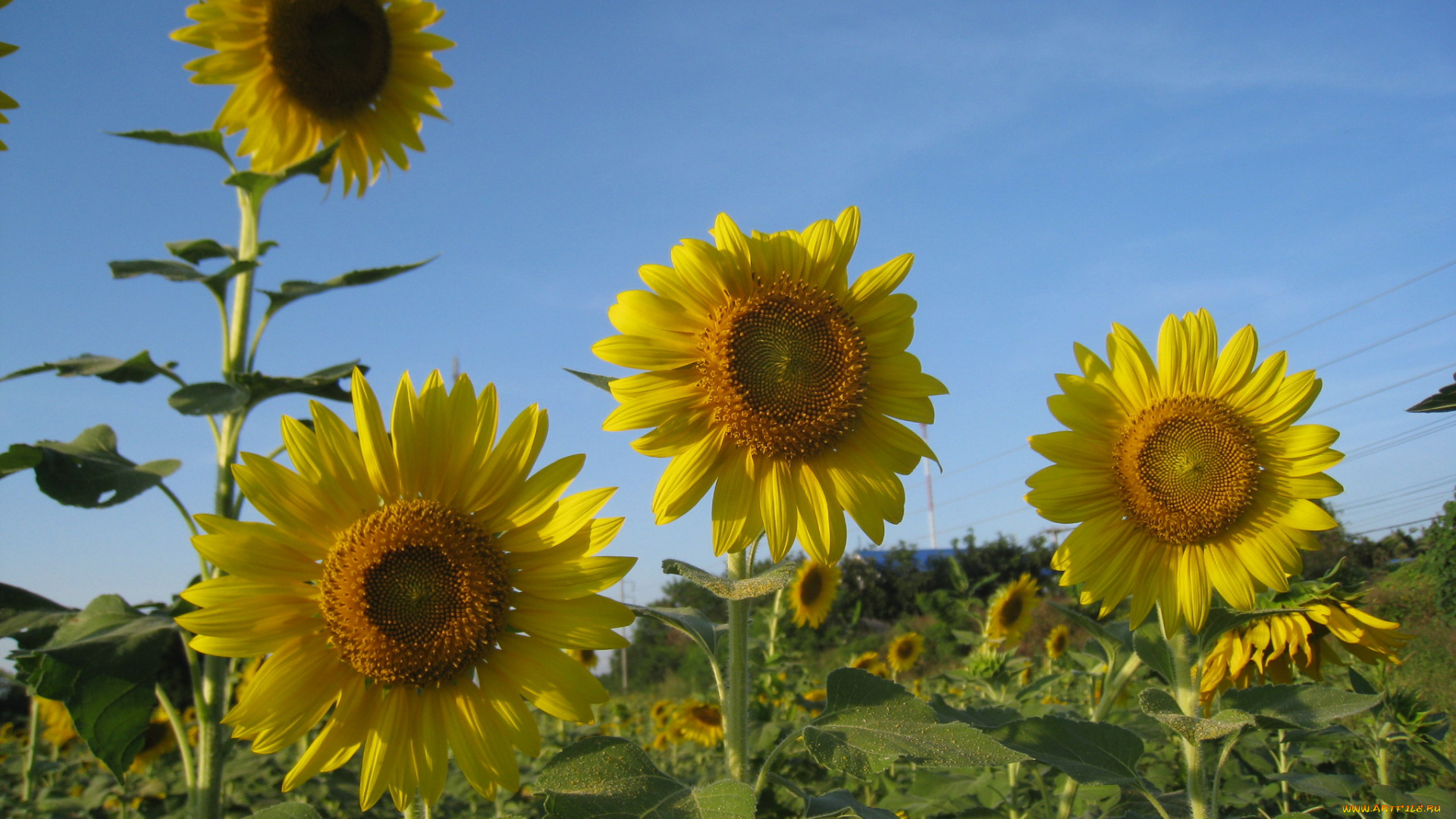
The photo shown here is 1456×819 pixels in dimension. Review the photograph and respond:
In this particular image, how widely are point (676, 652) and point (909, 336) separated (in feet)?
60.9

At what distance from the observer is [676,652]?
19.5 m

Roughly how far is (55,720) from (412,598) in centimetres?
592

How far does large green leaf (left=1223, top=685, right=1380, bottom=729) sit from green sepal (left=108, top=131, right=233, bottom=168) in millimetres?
3416

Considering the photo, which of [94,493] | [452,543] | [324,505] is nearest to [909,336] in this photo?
[452,543]

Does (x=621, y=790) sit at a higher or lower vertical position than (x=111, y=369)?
lower

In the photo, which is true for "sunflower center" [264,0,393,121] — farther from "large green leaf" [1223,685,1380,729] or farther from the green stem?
"large green leaf" [1223,685,1380,729]

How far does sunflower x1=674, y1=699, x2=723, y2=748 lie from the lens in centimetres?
601

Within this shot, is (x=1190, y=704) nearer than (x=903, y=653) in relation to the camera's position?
Yes

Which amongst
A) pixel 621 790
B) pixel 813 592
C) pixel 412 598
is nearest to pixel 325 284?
pixel 412 598

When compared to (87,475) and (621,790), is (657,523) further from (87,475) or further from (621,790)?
(87,475)

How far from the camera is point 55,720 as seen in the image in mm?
5664

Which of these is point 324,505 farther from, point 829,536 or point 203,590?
point 829,536

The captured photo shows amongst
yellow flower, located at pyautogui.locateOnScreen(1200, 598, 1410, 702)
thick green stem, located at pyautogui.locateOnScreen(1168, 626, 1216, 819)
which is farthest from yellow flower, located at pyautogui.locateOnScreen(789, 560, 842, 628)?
thick green stem, located at pyautogui.locateOnScreen(1168, 626, 1216, 819)

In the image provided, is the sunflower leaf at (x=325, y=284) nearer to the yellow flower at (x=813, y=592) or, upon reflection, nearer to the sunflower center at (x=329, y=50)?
the sunflower center at (x=329, y=50)
